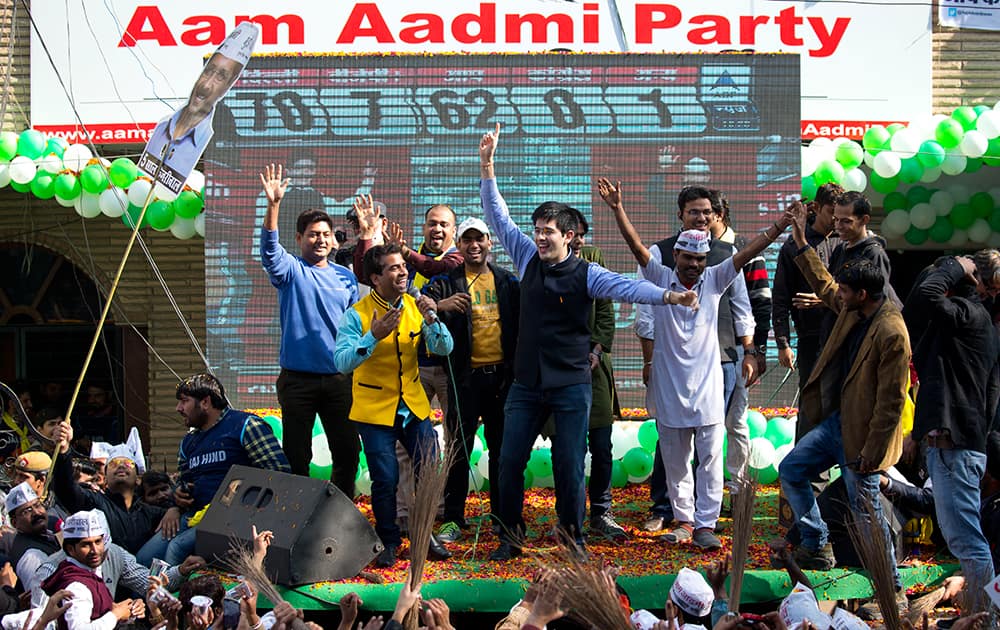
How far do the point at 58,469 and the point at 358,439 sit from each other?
1644 mm

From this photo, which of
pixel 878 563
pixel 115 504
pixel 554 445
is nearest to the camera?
pixel 878 563

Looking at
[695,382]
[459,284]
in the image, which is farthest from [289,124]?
[695,382]

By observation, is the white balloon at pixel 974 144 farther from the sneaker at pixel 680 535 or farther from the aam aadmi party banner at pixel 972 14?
the sneaker at pixel 680 535

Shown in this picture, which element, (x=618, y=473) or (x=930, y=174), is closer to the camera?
(x=618, y=473)

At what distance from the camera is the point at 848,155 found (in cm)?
1082

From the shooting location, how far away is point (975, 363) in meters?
6.19

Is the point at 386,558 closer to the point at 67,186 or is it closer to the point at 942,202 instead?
the point at 67,186

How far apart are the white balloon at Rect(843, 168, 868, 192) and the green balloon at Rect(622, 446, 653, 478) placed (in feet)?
11.1

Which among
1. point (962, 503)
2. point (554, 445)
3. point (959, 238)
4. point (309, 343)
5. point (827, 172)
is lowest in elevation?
point (962, 503)

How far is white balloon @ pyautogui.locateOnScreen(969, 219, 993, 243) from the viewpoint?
11695 mm

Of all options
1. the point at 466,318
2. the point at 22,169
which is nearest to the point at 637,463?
the point at 466,318

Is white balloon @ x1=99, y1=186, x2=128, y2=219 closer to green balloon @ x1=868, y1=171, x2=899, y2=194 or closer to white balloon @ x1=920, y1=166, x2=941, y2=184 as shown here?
green balloon @ x1=868, y1=171, x2=899, y2=194

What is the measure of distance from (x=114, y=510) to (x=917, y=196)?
7.67m

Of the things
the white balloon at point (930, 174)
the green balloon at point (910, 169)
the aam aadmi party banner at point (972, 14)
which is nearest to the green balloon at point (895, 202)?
the white balloon at point (930, 174)
